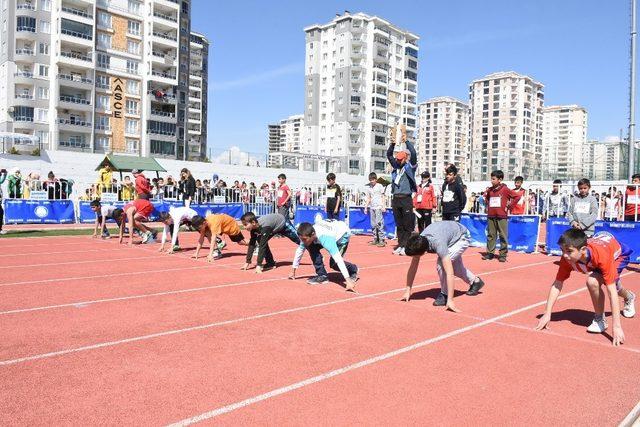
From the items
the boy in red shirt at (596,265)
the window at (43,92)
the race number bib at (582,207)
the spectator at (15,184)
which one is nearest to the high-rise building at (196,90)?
the window at (43,92)

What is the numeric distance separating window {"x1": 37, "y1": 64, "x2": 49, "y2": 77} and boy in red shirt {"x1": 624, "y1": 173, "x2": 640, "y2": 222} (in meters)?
57.8

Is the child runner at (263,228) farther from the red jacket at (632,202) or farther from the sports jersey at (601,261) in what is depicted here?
the red jacket at (632,202)

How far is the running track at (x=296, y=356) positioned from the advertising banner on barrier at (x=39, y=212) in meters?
13.5

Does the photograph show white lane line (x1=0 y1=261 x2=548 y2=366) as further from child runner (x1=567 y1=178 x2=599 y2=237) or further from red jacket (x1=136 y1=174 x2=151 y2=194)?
red jacket (x1=136 y1=174 x2=151 y2=194)

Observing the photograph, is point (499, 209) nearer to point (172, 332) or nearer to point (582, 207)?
point (582, 207)

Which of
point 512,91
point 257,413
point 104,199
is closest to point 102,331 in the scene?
point 257,413

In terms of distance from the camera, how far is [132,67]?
62.0 meters

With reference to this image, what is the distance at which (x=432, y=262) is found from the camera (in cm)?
1189

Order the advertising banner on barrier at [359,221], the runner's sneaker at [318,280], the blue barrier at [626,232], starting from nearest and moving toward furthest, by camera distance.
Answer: the runner's sneaker at [318,280] < the blue barrier at [626,232] < the advertising banner on barrier at [359,221]

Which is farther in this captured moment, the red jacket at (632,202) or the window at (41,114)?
the window at (41,114)

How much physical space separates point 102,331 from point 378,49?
91514 millimetres

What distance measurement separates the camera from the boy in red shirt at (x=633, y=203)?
12.2 metres

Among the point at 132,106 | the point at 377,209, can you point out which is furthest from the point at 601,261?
the point at 132,106

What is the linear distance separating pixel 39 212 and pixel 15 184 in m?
1.51
